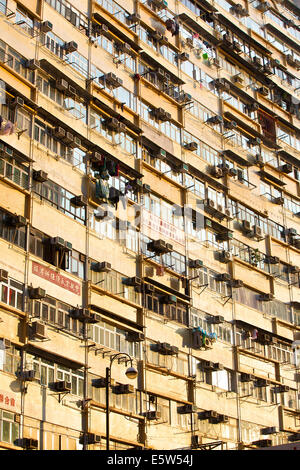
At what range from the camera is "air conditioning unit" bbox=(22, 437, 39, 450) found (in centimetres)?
2844

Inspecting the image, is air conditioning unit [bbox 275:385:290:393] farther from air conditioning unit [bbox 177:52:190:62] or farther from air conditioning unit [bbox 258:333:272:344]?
air conditioning unit [bbox 177:52:190:62]

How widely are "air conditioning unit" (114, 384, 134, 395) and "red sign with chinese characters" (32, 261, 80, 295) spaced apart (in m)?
3.94

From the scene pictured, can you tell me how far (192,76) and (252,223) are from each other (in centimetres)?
846

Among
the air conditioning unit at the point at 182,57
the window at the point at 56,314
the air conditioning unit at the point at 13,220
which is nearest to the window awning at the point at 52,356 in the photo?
the window at the point at 56,314

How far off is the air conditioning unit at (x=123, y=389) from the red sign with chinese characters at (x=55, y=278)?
12.9 feet

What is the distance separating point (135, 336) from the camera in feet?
115

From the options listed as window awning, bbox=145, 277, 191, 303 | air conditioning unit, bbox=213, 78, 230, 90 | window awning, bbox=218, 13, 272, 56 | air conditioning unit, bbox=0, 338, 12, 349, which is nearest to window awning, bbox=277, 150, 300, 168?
air conditioning unit, bbox=213, 78, 230, 90

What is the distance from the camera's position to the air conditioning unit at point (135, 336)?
35094 millimetres

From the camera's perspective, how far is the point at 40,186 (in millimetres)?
33219

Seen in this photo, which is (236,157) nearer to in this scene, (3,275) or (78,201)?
(78,201)

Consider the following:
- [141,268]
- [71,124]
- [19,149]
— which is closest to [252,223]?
[141,268]

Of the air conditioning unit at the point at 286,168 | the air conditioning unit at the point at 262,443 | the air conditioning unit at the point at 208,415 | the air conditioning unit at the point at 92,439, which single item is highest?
the air conditioning unit at the point at 286,168

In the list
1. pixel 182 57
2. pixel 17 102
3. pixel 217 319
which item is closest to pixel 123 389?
pixel 217 319

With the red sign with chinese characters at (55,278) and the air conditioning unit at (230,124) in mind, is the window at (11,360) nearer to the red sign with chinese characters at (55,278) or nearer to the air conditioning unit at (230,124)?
the red sign with chinese characters at (55,278)
